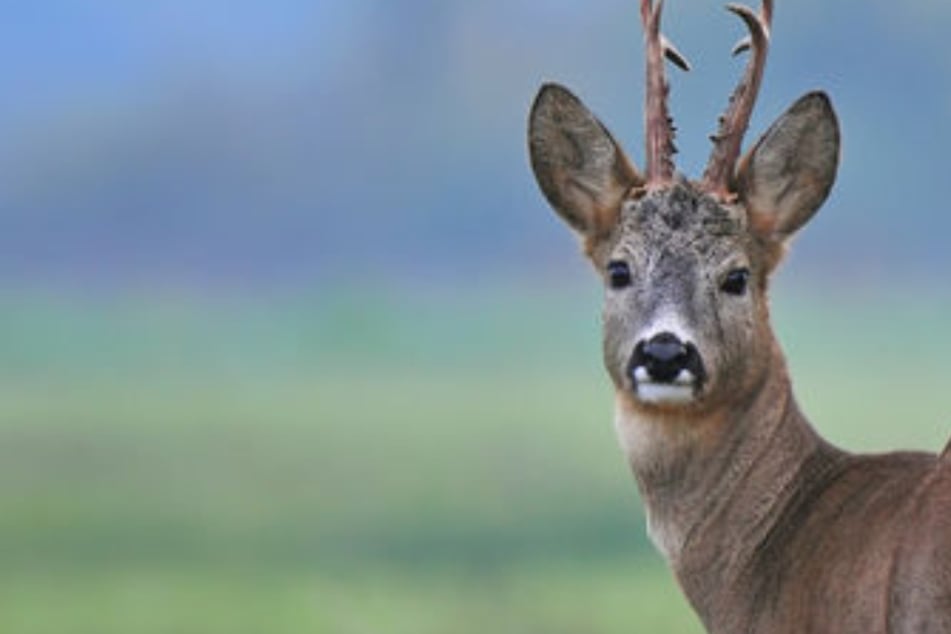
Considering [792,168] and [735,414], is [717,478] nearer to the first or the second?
[735,414]

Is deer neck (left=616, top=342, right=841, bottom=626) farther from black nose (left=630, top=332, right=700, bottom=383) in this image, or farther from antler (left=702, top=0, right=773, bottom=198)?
antler (left=702, top=0, right=773, bottom=198)

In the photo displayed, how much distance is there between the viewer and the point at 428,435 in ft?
158

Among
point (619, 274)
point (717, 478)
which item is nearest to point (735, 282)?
point (619, 274)

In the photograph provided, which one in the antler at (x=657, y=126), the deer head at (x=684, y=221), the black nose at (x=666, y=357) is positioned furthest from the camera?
the antler at (x=657, y=126)

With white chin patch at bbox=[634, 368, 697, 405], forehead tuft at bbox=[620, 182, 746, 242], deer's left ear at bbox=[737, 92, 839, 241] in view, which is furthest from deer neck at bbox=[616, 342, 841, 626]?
deer's left ear at bbox=[737, 92, 839, 241]

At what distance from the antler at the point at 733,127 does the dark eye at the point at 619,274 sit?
1.17ft

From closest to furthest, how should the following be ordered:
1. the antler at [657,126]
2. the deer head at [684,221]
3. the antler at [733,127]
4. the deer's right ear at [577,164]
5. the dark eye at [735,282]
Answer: the deer head at [684,221] < the dark eye at [735,282] < the antler at [733,127] < the antler at [657,126] < the deer's right ear at [577,164]

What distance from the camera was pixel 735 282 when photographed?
1248 centimetres

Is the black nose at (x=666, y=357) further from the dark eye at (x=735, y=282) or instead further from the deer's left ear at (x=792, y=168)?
the deer's left ear at (x=792, y=168)

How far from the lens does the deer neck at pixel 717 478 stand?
12.3 meters

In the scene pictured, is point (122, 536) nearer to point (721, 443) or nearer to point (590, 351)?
point (721, 443)

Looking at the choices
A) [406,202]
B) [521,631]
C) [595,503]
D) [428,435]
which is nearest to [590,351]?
[428,435]

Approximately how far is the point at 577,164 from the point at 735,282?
0.79 meters

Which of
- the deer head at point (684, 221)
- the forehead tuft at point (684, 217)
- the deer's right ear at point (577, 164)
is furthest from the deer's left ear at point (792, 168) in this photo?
the deer's right ear at point (577, 164)
